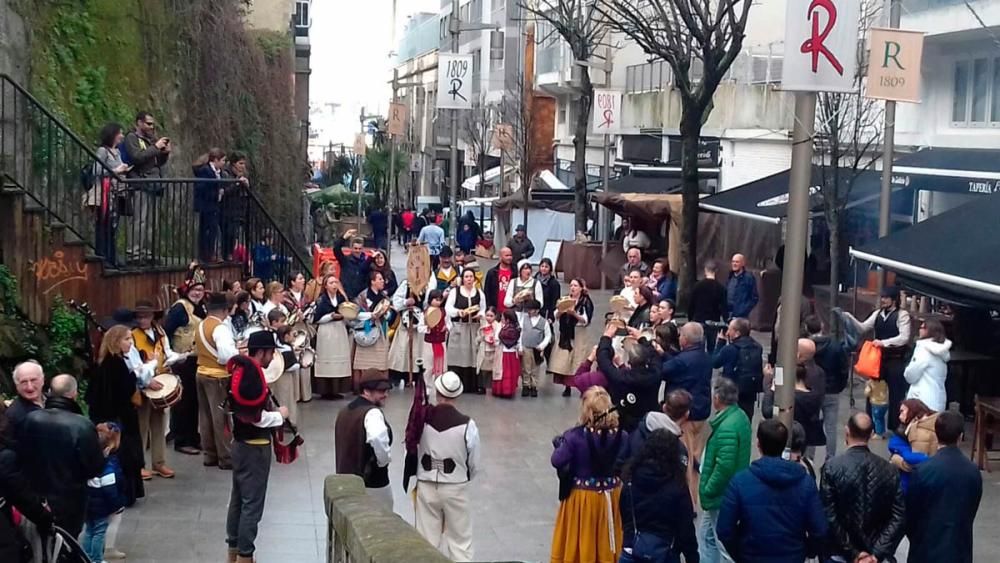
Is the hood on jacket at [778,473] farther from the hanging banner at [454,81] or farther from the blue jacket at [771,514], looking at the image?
the hanging banner at [454,81]

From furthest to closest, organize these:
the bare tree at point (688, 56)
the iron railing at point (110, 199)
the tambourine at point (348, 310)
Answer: the bare tree at point (688, 56)
the tambourine at point (348, 310)
the iron railing at point (110, 199)

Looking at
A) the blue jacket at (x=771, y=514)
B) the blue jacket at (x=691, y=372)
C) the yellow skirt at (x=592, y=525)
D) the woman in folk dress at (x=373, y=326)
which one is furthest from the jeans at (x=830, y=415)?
the woman in folk dress at (x=373, y=326)

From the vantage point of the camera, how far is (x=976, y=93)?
2278cm

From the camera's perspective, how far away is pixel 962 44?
75.6ft

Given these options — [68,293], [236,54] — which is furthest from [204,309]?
[236,54]

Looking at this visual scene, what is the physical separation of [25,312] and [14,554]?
269 inches

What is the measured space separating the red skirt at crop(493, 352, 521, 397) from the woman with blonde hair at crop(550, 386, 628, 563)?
27.1 ft

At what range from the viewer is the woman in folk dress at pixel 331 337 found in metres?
17.2

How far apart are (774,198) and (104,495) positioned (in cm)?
1665

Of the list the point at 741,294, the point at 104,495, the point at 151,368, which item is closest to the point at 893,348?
the point at 741,294

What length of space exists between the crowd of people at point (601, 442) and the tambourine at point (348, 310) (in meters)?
0.79

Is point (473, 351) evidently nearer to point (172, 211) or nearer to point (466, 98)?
point (172, 211)

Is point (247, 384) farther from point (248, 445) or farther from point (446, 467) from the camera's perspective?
point (446, 467)

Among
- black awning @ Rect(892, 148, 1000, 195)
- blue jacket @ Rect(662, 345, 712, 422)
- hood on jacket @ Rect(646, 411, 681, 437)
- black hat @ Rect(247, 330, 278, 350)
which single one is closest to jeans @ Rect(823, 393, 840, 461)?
blue jacket @ Rect(662, 345, 712, 422)
